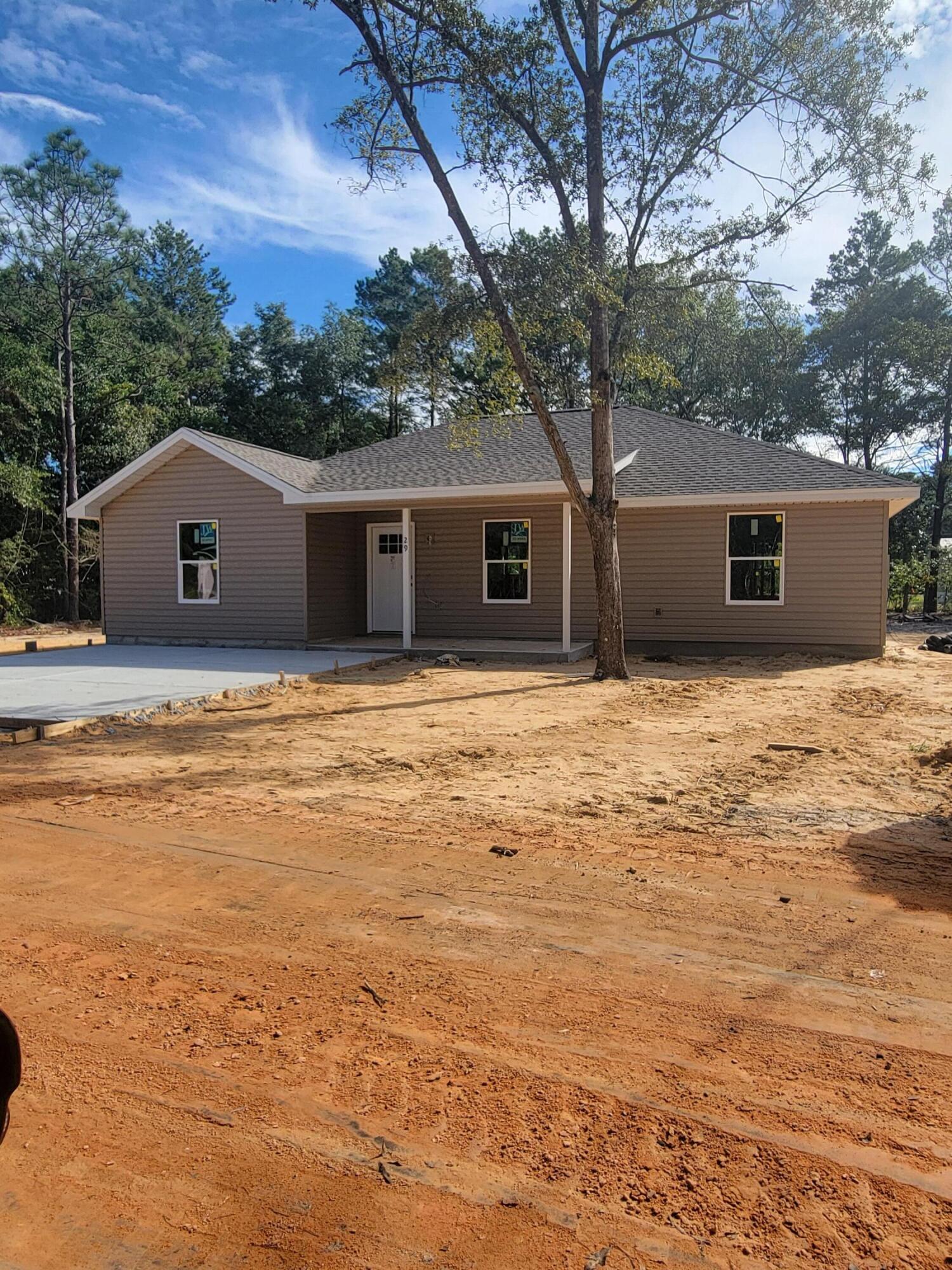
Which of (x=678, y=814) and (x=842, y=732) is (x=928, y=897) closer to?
(x=678, y=814)

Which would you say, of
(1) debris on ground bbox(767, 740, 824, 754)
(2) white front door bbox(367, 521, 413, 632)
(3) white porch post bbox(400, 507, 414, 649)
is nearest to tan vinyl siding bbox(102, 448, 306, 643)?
(3) white porch post bbox(400, 507, 414, 649)

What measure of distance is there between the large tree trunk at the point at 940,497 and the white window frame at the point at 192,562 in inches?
881

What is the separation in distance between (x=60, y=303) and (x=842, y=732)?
24.4 metres

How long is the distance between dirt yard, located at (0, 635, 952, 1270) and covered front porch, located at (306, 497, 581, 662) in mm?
9295

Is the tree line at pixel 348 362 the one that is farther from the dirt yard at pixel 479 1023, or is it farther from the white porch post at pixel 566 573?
the dirt yard at pixel 479 1023

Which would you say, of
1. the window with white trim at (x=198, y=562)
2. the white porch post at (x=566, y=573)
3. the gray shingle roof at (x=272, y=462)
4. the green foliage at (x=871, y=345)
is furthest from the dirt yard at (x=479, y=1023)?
the green foliage at (x=871, y=345)

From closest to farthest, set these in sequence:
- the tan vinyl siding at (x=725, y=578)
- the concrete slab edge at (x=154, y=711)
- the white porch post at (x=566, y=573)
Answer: the concrete slab edge at (x=154, y=711) → the tan vinyl siding at (x=725, y=578) → the white porch post at (x=566, y=573)

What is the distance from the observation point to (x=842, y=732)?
7.41 m

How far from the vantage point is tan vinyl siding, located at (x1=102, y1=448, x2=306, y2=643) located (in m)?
15.2

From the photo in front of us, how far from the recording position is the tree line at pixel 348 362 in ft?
45.2

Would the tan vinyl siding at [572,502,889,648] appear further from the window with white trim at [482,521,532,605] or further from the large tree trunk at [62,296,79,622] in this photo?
the large tree trunk at [62,296,79,622]

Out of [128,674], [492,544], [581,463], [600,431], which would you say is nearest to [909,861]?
[600,431]

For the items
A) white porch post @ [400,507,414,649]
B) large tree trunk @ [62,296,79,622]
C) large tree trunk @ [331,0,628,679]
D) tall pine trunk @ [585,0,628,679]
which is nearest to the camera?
large tree trunk @ [331,0,628,679]

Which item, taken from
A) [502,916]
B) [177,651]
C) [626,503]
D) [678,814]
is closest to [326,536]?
[177,651]
